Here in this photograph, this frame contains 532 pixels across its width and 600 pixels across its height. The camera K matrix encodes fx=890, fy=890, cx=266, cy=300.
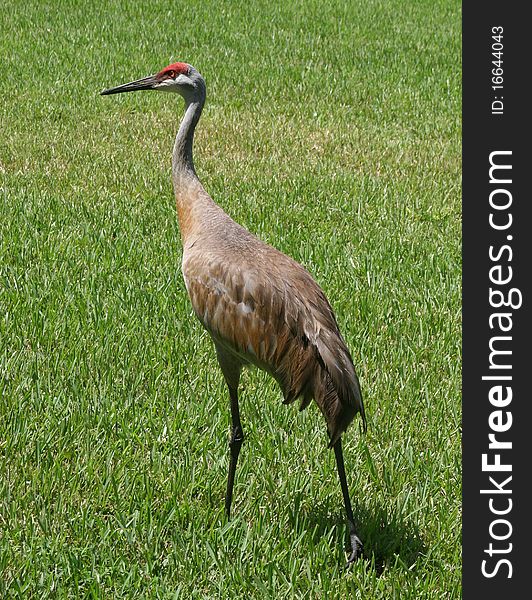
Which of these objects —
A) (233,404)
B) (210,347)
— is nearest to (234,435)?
(233,404)

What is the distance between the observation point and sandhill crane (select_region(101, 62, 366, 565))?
3.51 meters

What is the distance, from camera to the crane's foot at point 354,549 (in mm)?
3670

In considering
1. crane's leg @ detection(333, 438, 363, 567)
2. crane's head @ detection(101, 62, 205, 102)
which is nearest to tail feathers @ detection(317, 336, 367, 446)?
crane's leg @ detection(333, 438, 363, 567)

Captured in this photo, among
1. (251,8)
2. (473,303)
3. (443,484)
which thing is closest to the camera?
(443,484)

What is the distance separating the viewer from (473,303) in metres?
5.79

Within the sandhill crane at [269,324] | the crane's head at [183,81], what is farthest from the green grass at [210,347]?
the crane's head at [183,81]

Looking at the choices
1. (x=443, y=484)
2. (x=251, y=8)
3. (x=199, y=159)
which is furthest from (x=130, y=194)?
(x=251, y=8)

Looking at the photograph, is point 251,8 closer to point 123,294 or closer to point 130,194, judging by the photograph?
point 130,194

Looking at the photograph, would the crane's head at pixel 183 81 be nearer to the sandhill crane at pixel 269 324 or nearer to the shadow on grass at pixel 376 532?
the sandhill crane at pixel 269 324

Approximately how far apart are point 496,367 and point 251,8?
13.1 meters

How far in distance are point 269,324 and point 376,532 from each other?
105 cm

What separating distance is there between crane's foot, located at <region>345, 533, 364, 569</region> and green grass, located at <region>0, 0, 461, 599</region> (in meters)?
0.05

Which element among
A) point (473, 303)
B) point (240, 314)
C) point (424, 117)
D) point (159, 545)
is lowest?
point (159, 545)

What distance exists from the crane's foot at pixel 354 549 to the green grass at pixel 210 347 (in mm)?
49
